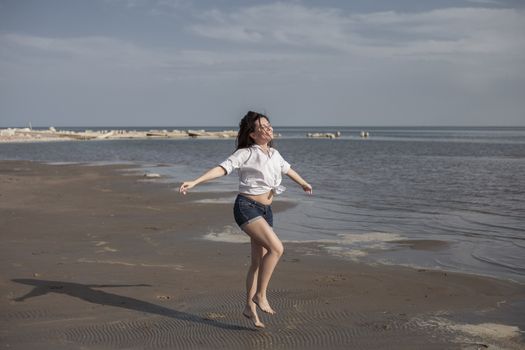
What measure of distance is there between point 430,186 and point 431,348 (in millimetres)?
16258

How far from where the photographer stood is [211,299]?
250 inches

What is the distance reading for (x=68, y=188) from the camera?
19.9 m

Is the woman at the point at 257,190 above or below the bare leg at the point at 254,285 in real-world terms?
above

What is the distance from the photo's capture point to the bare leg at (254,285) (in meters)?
5.38

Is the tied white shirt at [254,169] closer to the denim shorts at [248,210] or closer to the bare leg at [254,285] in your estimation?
the denim shorts at [248,210]

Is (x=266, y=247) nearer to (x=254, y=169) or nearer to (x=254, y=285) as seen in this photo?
(x=254, y=285)

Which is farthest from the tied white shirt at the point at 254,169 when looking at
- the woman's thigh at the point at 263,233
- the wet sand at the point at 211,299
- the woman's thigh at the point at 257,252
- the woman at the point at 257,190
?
the wet sand at the point at 211,299

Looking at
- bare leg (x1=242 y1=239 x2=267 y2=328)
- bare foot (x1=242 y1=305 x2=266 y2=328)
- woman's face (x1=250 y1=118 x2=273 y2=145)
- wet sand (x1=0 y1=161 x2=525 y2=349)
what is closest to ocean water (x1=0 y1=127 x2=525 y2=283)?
wet sand (x1=0 y1=161 x2=525 y2=349)

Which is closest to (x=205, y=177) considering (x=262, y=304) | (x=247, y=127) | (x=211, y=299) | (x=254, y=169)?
(x=254, y=169)

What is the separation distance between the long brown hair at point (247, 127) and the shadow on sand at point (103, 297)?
5.87 ft

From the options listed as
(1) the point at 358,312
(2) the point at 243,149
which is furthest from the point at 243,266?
(2) the point at 243,149

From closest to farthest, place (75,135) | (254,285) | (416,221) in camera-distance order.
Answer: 1. (254,285)
2. (416,221)
3. (75,135)

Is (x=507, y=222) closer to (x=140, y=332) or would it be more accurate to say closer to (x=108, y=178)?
(x=140, y=332)

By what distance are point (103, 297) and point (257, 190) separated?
94.3 inches
